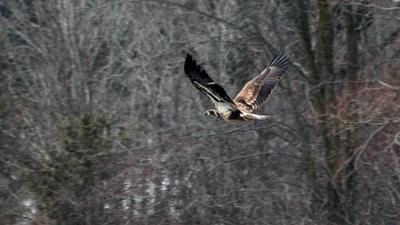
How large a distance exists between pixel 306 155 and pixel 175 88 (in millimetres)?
2509

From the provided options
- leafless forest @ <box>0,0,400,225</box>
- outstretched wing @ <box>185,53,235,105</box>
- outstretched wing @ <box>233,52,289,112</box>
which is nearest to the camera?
outstretched wing @ <box>185,53,235,105</box>

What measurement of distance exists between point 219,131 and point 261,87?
8.60 ft

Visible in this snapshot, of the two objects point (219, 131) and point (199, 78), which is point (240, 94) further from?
point (219, 131)

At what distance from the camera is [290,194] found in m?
12.2

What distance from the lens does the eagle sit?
8.43 meters

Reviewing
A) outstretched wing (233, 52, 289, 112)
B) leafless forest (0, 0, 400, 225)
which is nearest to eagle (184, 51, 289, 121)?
outstretched wing (233, 52, 289, 112)

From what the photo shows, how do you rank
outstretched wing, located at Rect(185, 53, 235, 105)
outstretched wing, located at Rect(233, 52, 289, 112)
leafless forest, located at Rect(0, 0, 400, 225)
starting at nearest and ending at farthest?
outstretched wing, located at Rect(185, 53, 235, 105), outstretched wing, located at Rect(233, 52, 289, 112), leafless forest, located at Rect(0, 0, 400, 225)

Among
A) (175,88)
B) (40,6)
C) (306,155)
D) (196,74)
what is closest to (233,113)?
(196,74)

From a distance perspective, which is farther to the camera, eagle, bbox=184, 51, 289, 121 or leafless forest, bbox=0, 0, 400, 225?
leafless forest, bbox=0, 0, 400, 225

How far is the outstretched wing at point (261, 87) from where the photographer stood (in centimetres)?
970

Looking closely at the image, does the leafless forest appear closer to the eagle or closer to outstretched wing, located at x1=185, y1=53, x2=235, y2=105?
the eagle

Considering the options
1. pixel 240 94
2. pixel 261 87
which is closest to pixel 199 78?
pixel 240 94

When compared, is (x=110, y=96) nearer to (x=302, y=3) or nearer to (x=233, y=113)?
(x=302, y=3)

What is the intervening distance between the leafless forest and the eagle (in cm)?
114
